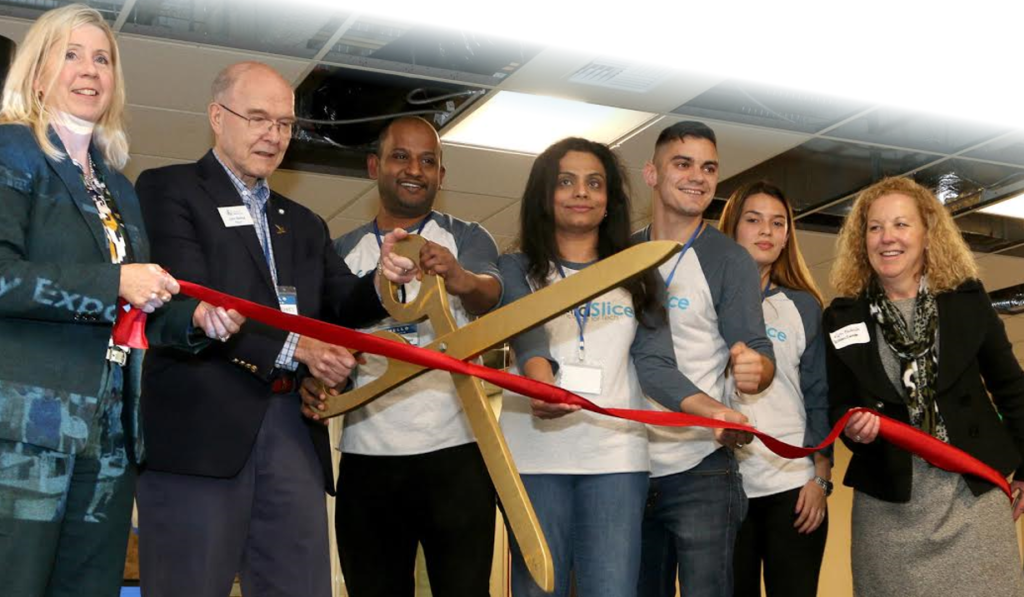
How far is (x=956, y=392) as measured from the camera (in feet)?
9.46

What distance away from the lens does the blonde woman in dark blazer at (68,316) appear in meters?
1.82

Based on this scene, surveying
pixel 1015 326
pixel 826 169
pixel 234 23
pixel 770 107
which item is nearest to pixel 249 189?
pixel 234 23

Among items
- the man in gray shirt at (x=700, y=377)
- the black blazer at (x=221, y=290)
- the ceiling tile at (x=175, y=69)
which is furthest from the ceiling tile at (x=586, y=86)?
the black blazer at (x=221, y=290)

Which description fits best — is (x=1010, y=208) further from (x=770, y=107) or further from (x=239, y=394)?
(x=239, y=394)

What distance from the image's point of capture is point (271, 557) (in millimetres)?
2213

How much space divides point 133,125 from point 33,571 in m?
4.39

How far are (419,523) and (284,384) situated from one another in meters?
0.57

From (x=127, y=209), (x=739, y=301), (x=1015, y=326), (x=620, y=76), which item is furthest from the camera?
(x=1015, y=326)

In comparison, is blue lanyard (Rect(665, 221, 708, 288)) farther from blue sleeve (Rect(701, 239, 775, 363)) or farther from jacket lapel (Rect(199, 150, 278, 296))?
jacket lapel (Rect(199, 150, 278, 296))

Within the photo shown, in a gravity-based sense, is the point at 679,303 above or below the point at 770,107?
below

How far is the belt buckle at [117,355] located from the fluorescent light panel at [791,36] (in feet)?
9.58

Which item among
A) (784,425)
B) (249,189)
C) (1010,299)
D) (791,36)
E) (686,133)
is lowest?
(784,425)

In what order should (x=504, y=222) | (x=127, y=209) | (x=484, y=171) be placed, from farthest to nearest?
1. (x=504, y=222)
2. (x=484, y=171)
3. (x=127, y=209)

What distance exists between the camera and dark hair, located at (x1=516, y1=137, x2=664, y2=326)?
281 centimetres
